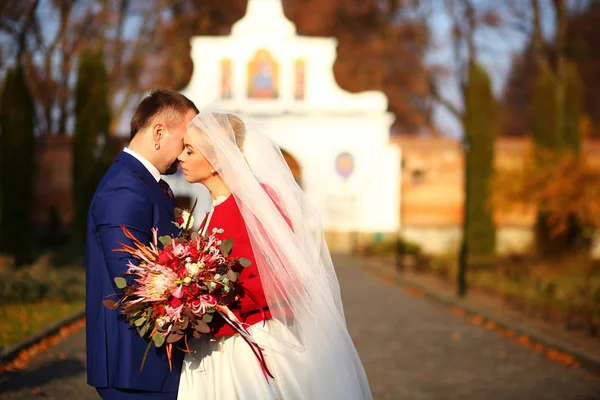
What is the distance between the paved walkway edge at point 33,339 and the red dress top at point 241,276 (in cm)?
524

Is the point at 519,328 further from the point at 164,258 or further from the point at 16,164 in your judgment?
the point at 16,164

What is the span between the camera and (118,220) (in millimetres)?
3398

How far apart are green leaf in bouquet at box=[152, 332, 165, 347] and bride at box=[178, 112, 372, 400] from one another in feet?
1.22

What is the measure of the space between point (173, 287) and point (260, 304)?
1.68 ft

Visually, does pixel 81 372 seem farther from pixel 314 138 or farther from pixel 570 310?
pixel 314 138

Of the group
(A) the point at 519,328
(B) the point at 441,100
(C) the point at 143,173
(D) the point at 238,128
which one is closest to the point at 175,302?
(C) the point at 143,173

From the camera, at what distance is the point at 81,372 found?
26.7 feet

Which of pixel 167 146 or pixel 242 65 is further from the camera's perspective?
pixel 242 65

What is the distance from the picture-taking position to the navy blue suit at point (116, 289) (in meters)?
3.41

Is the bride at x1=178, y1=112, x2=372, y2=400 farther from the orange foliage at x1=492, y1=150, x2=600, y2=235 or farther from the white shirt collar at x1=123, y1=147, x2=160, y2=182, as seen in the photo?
the orange foliage at x1=492, y1=150, x2=600, y2=235

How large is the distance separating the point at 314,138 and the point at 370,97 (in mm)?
2767

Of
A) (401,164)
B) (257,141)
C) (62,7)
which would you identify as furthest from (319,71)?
(257,141)

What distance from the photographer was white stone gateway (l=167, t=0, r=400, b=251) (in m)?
32.3

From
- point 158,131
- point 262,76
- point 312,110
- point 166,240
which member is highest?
point 262,76
